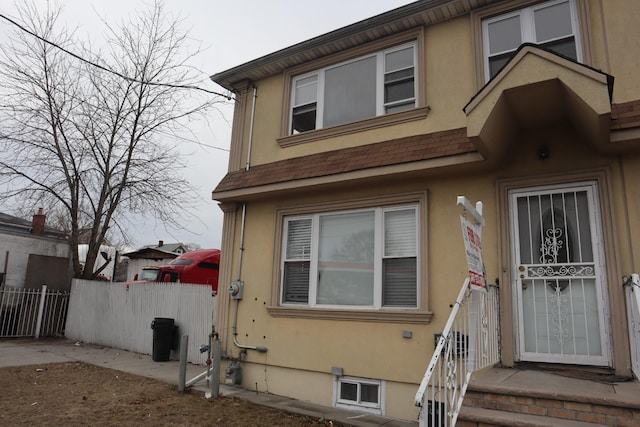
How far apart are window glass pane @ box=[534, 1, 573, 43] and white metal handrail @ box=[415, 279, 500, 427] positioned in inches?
146

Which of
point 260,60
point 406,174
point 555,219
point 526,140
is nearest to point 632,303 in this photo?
point 555,219

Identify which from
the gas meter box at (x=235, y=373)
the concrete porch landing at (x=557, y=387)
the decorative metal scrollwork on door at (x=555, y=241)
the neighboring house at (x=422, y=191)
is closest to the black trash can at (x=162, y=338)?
the neighboring house at (x=422, y=191)

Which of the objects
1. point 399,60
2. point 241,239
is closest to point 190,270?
point 241,239

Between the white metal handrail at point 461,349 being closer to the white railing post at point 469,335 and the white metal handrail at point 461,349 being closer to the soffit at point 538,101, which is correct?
the white railing post at point 469,335

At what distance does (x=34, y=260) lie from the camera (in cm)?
1517

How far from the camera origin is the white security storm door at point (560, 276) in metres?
5.25

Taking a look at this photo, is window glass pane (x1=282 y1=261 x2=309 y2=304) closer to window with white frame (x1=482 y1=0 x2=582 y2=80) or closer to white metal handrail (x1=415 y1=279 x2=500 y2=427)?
white metal handrail (x1=415 y1=279 x2=500 y2=427)

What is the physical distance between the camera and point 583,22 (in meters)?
6.02

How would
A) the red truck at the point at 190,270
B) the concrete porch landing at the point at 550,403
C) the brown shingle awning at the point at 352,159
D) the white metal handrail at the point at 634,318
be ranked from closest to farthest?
the concrete porch landing at the point at 550,403 → the white metal handrail at the point at 634,318 → the brown shingle awning at the point at 352,159 → the red truck at the point at 190,270

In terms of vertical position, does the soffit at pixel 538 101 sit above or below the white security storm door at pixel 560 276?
above

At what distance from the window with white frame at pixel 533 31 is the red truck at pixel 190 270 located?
10707mm

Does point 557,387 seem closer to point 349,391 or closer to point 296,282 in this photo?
point 349,391

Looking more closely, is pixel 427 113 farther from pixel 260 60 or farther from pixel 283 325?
pixel 283 325

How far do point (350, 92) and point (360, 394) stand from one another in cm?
512
